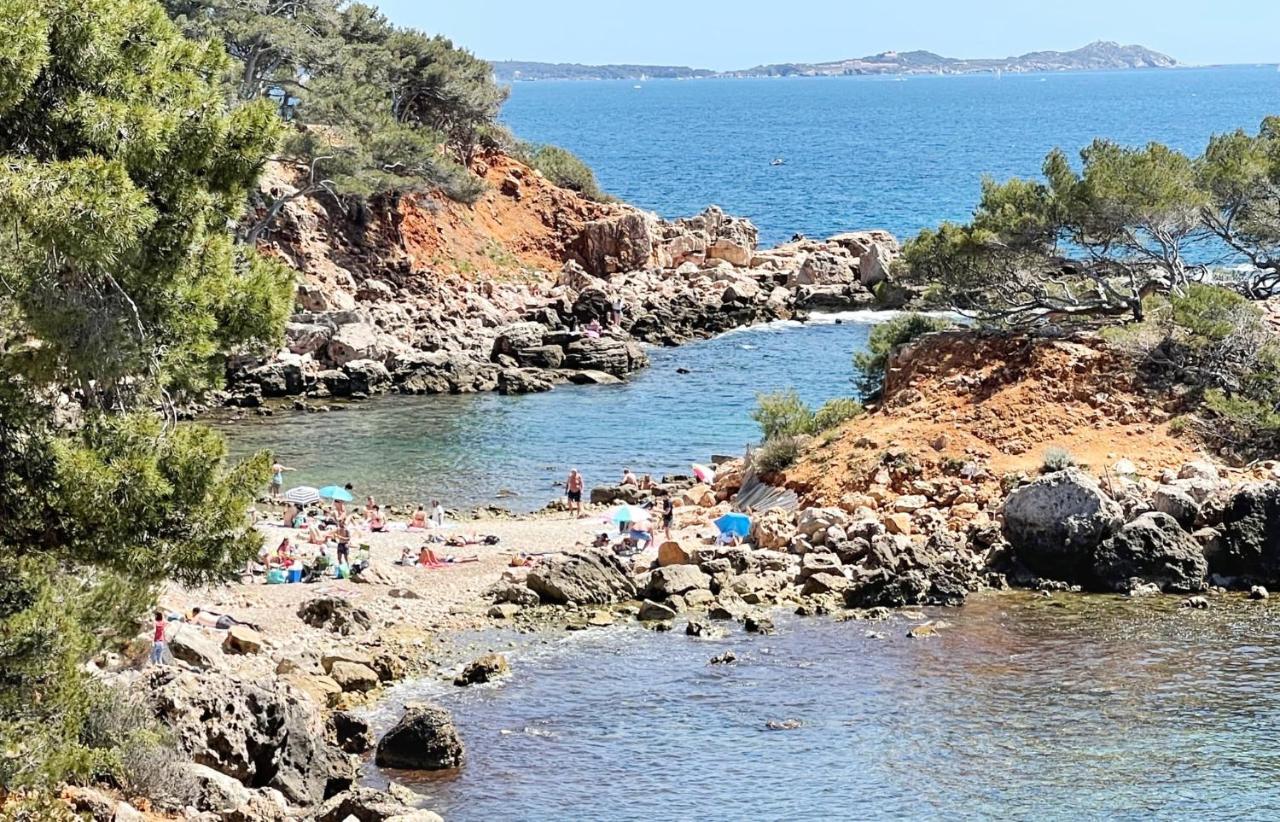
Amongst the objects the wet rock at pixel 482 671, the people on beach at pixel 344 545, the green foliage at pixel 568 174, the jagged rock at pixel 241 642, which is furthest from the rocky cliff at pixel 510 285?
the wet rock at pixel 482 671

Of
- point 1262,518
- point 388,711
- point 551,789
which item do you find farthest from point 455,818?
point 1262,518

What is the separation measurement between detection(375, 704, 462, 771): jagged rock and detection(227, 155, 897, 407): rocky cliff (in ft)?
97.3

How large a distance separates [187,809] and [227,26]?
4400 cm

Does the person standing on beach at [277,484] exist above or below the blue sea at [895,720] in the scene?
below

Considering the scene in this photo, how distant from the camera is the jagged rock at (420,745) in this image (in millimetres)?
23531

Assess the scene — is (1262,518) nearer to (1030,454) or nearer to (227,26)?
(1030,454)

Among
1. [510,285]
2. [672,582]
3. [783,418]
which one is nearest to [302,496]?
[672,582]

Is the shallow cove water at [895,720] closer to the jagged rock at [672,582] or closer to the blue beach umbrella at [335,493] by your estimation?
the jagged rock at [672,582]

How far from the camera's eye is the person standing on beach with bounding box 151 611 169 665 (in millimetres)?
23469

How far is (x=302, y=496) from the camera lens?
38438 millimetres

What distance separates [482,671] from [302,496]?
12.2 m

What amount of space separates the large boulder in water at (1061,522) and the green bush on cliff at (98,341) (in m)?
19.5

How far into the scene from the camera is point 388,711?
26.0m

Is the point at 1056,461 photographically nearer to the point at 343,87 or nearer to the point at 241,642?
the point at 241,642
